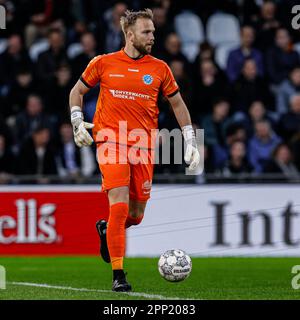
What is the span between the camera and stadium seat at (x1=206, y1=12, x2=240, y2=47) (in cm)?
2002

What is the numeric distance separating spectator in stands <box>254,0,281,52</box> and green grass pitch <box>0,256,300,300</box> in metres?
4.95

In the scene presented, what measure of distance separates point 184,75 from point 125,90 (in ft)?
26.0

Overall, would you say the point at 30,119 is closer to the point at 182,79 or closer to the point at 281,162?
the point at 182,79

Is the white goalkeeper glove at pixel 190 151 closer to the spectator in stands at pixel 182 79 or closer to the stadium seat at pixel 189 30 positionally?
the spectator in stands at pixel 182 79

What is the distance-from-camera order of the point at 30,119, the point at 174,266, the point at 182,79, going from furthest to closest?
the point at 182,79
the point at 30,119
the point at 174,266

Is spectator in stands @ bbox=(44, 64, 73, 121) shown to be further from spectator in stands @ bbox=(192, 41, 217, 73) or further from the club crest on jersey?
the club crest on jersey

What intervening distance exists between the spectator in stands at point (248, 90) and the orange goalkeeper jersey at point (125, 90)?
778 cm

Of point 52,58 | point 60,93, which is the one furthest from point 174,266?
point 52,58

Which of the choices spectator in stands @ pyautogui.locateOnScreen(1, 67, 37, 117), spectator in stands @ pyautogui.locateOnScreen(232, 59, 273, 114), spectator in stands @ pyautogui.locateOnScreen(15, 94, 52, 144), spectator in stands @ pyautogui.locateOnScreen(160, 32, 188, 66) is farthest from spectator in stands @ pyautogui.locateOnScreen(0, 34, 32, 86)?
spectator in stands @ pyautogui.locateOnScreen(232, 59, 273, 114)

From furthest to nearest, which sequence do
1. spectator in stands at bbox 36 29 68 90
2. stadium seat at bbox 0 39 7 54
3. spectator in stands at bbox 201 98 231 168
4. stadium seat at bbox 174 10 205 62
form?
stadium seat at bbox 174 10 205 62 → stadium seat at bbox 0 39 7 54 → spectator in stands at bbox 36 29 68 90 → spectator in stands at bbox 201 98 231 168

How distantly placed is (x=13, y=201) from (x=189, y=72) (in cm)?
408

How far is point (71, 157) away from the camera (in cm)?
1714

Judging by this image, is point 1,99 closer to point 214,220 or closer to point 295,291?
point 214,220
